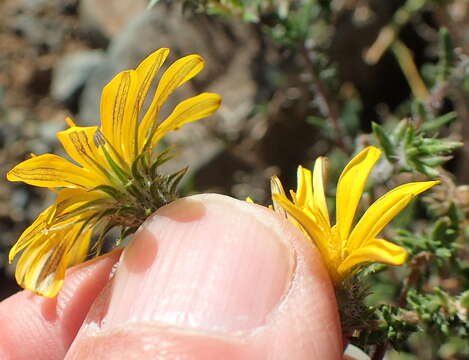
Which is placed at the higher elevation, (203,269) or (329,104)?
(203,269)

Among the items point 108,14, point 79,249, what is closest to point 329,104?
point 79,249

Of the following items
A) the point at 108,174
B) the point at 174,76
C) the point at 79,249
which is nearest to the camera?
the point at 174,76

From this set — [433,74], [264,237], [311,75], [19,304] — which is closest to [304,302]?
[264,237]

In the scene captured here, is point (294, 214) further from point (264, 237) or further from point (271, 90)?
point (271, 90)

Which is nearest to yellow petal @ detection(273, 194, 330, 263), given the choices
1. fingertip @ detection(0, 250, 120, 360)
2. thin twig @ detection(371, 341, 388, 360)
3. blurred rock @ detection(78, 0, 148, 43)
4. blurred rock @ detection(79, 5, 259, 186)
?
thin twig @ detection(371, 341, 388, 360)

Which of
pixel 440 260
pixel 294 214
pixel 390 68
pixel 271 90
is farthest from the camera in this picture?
pixel 390 68

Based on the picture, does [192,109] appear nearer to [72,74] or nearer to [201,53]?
[201,53]
